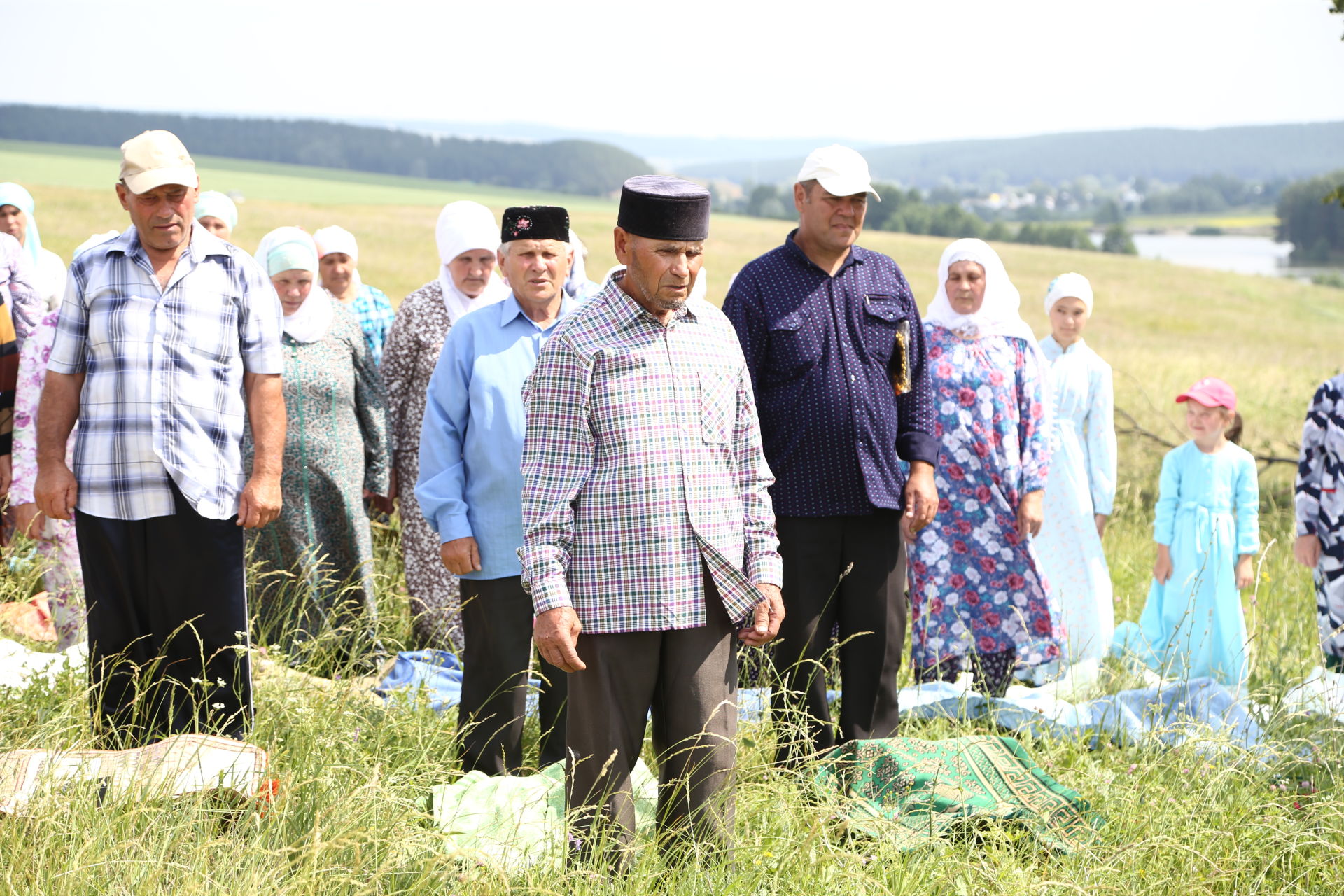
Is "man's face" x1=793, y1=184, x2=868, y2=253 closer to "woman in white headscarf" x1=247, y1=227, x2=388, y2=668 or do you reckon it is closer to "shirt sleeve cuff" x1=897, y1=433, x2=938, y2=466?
"shirt sleeve cuff" x1=897, y1=433, x2=938, y2=466

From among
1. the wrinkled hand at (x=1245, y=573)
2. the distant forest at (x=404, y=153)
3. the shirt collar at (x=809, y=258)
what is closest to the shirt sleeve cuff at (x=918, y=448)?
the shirt collar at (x=809, y=258)

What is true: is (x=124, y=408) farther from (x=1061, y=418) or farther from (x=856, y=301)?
(x=1061, y=418)

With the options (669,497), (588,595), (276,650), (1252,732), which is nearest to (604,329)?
(669,497)

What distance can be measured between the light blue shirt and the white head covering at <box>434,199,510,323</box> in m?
1.21

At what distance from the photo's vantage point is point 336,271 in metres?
6.34

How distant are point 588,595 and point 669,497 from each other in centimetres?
31

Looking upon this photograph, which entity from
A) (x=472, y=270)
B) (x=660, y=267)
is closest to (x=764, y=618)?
(x=660, y=267)

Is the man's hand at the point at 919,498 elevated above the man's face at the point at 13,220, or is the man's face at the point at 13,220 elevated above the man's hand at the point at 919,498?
the man's face at the point at 13,220

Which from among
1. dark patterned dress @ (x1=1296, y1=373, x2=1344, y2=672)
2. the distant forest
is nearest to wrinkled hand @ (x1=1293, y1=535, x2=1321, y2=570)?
dark patterned dress @ (x1=1296, y1=373, x2=1344, y2=672)

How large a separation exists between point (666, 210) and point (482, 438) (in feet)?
4.34

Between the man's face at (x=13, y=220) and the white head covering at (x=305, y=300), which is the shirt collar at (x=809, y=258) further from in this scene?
the man's face at (x=13, y=220)

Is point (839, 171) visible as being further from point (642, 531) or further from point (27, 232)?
point (27, 232)

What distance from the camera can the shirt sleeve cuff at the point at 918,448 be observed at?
3.99m

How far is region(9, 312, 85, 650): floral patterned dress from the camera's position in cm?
486
